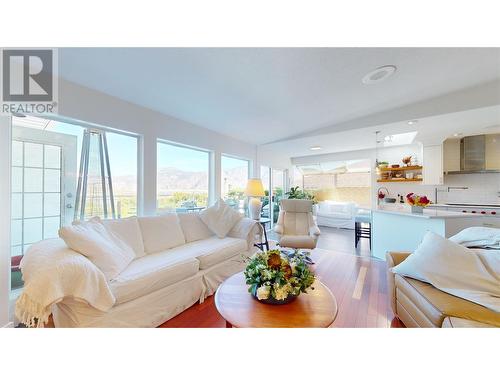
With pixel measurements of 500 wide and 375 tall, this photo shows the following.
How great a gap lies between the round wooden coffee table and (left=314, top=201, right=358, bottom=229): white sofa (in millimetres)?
4938

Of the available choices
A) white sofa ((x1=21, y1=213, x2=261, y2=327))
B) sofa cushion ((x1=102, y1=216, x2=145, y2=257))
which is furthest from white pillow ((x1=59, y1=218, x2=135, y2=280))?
sofa cushion ((x1=102, y1=216, x2=145, y2=257))

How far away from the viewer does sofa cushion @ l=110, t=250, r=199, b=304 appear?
60.2 inches

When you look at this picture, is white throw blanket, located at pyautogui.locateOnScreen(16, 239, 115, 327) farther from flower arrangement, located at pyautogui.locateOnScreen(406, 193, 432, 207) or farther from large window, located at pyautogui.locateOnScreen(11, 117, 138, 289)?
flower arrangement, located at pyautogui.locateOnScreen(406, 193, 432, 207)

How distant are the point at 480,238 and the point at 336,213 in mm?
4278

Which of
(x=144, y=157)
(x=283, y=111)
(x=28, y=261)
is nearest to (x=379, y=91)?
(x=283, y=111)

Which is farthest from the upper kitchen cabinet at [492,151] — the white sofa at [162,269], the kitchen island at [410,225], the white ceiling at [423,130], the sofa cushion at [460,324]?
the white sofa at [162,269]

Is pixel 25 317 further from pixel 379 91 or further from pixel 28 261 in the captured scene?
pixel 379 91

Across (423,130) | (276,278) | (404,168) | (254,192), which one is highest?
(423,130)

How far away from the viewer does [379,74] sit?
2.24 meters

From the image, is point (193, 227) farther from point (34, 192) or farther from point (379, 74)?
point (379, 74)

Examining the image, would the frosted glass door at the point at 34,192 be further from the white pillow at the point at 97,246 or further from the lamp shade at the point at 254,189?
the lamp shade at the point at 254,189

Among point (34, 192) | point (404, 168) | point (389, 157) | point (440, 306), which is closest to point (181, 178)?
point (34, 192)
